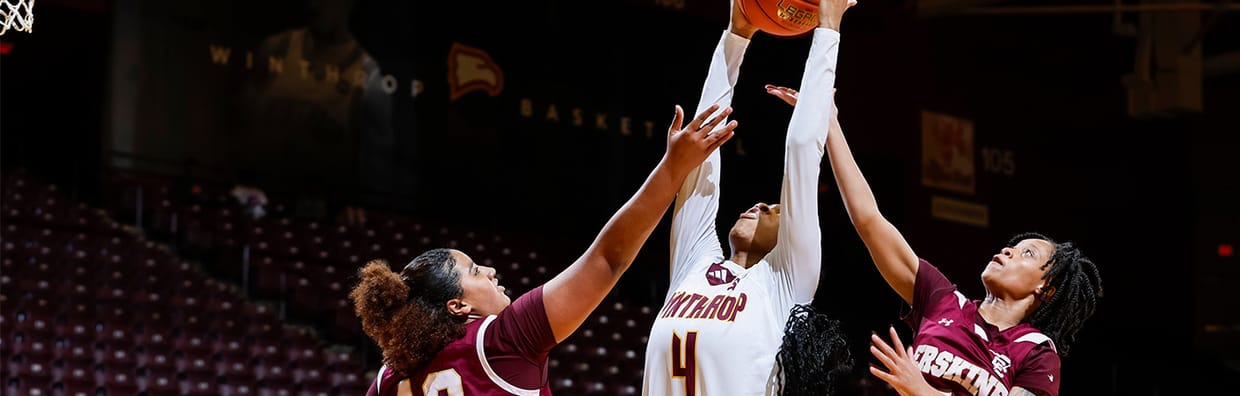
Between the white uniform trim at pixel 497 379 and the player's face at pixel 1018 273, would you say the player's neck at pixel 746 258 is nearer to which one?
the player's face at pixel 1018 273

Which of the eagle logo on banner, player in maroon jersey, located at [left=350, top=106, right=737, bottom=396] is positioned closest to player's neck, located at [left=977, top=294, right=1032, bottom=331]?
player in maroon jersey, located at [left=350, top=106, right=737, bottom=396]

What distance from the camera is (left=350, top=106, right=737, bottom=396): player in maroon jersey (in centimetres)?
245

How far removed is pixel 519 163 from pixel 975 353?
10230 mm

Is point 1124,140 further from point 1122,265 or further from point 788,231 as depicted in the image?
point 788,231

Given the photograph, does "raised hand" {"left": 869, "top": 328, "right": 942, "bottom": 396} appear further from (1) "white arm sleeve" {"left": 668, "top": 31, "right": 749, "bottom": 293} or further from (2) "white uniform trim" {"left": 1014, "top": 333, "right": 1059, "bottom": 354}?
(1) "white arm sleeve" {"left": 668, "top": 31, "right": 749, "bottom": 293}

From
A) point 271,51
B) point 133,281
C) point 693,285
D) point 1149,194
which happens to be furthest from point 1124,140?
point 693,285

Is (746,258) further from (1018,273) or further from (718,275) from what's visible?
(1018,273)

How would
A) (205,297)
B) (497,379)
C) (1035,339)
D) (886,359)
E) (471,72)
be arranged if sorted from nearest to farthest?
1. (497,379)
2. (886,359)
3. (1035,339)
4. (205,297)
5. (471,72)

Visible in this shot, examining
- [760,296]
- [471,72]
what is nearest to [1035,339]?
[760,296]

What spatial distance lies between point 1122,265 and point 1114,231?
0.41 m

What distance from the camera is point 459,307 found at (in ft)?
8.71

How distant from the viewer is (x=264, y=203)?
11445 millimetres

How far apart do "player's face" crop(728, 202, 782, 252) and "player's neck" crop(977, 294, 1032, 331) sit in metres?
0.51

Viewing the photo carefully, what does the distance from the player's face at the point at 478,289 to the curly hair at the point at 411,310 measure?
2cm
